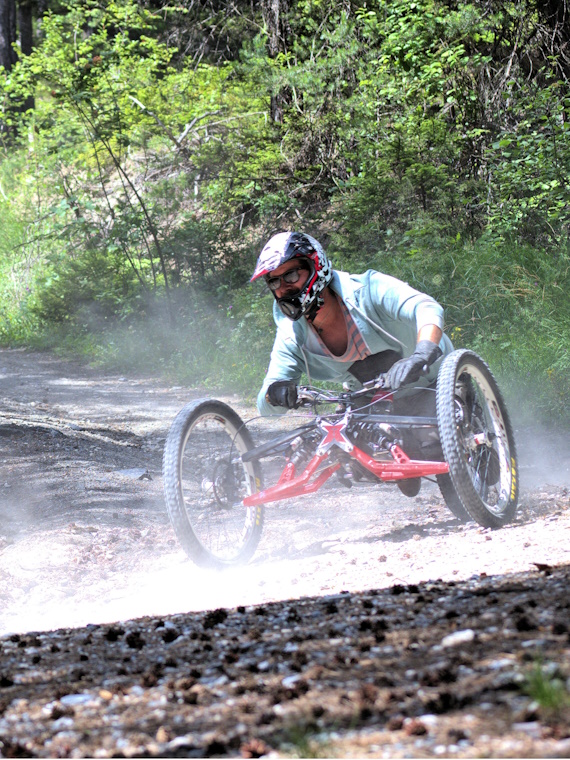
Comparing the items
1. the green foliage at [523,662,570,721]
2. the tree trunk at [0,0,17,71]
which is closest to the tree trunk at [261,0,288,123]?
the green foliage at [523,662,570,721]

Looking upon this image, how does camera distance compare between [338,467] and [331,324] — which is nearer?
[338,467]

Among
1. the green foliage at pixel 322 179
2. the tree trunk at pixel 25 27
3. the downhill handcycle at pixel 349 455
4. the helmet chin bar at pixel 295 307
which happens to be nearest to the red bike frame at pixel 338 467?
the downhill handcycle at pixel 349 455

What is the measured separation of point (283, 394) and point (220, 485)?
2.09 ft

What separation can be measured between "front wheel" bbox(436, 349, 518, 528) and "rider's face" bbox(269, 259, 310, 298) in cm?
89

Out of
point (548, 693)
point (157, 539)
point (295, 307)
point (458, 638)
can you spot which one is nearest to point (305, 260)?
point (295, 307)

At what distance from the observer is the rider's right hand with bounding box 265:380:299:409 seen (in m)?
4.90

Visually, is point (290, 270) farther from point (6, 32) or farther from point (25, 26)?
point (25, 26)

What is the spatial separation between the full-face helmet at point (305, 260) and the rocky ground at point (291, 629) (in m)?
1.37

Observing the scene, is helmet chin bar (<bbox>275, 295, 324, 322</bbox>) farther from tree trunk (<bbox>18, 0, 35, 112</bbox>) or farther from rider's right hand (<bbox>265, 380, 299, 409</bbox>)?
tree trunk (<bbox>18, 0, 35, 112</bbox>)

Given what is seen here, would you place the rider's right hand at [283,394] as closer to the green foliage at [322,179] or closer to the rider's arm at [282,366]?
the rider's arm at [282,366]

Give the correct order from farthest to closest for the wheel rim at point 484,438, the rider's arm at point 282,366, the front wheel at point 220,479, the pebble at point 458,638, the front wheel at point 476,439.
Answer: the rider's arm at point 282,366, the front wheel at point 220,479, the wheel rim at point 484,438, the front wheel at point 476,439, the pebble at point 458,638

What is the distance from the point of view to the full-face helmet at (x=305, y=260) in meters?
4.68

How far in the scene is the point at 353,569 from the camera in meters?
4.23

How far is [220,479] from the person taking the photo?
16.2ft
